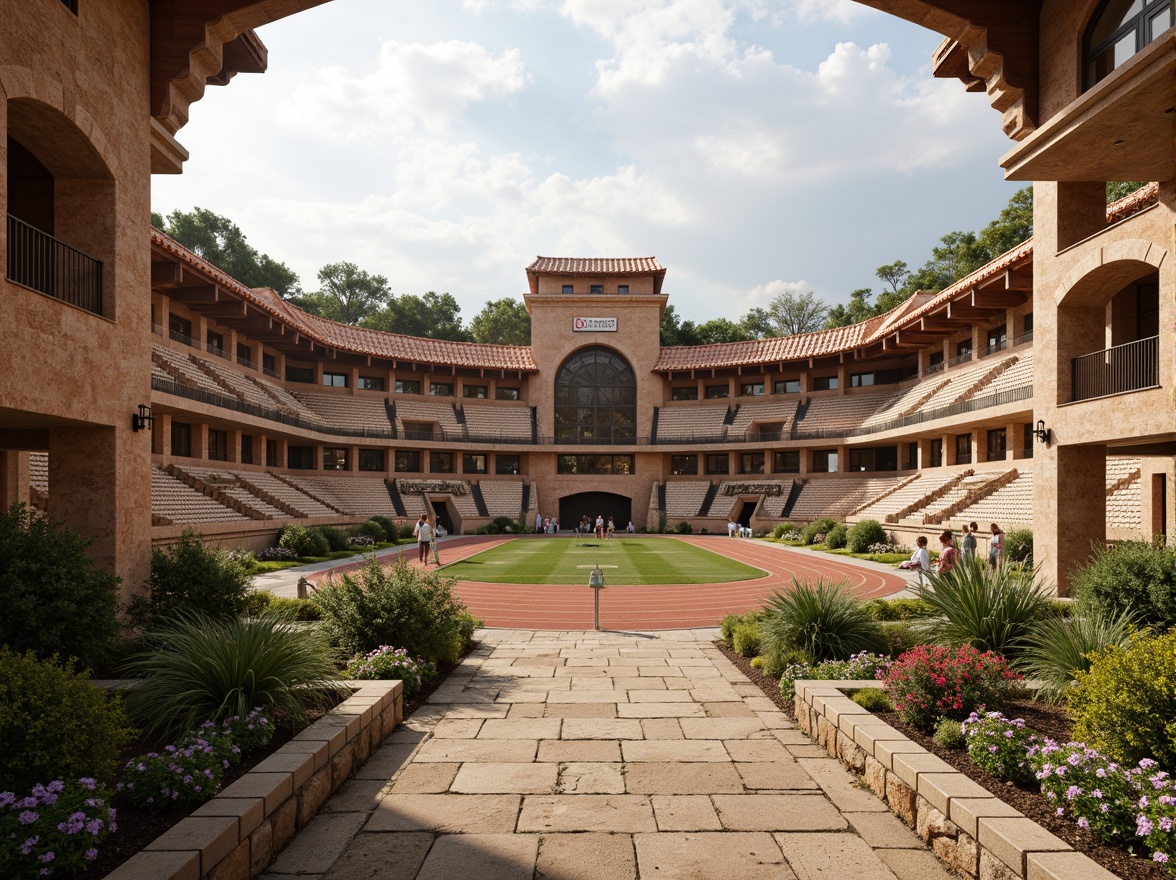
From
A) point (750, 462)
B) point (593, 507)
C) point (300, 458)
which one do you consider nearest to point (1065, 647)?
point (300, 458)

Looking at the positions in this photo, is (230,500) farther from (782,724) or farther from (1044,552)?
(1044,552)

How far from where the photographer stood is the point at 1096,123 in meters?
9.73

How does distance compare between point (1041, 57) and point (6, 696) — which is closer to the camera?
point (6, 696)

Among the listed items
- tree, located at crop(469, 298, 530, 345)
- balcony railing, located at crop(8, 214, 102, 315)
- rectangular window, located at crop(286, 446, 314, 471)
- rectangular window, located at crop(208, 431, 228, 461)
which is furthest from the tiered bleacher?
tree, located at crop(469, 298, 530, 345)

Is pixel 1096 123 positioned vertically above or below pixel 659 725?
above

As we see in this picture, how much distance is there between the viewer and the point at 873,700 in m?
7.00

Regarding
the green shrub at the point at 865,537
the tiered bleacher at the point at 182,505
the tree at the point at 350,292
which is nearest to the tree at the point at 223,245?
the tree at the point at 350,292

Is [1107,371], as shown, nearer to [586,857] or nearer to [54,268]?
[586,857]

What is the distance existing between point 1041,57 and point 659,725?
12.5 m

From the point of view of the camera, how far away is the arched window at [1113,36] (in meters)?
10.4

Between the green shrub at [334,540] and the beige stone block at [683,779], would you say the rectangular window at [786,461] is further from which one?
the beige stone block at [683,779]

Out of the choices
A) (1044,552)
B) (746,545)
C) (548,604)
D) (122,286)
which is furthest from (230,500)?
(1044,552)

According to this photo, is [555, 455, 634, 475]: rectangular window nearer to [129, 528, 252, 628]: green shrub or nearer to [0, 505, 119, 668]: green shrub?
[129, 528, 252, 628]: green shrub

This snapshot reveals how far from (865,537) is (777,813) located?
2739 centimetres
